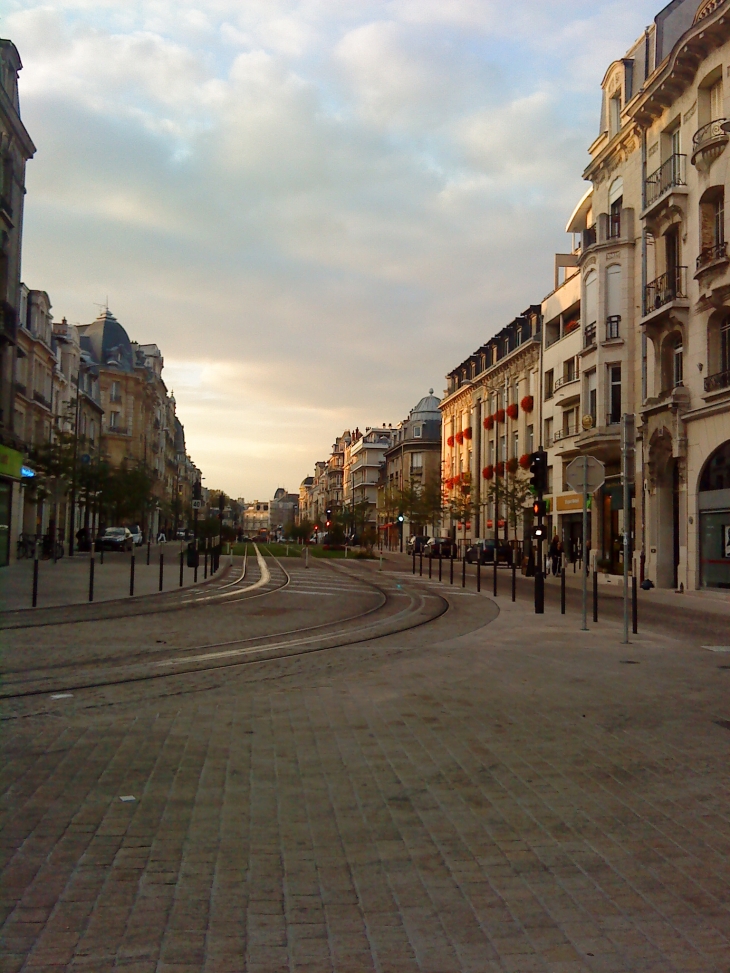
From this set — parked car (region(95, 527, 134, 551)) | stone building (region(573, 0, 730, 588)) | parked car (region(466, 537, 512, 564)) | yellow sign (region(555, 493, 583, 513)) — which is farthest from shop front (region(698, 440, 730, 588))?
parked car (region(95, 527, 134, 551))

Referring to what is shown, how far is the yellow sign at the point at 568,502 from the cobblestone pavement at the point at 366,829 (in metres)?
33.9

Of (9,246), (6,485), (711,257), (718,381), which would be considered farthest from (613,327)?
(6,485)

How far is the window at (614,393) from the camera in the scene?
34.8 meters

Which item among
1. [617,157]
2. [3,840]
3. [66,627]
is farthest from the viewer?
[617,157]

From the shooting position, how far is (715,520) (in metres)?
25.2

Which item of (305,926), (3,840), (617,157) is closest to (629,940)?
(305,926)

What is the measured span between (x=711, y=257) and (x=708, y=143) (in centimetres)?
314

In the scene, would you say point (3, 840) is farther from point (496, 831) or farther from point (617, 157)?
A: point (617, 157)

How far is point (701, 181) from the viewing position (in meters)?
26.1

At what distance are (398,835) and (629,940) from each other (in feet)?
4.55

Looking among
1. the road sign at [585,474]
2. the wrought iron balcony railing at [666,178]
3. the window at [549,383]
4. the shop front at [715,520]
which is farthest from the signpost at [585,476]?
the window at [549,383]

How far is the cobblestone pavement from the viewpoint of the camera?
327 centimetres

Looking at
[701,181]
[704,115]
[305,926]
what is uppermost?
[704,115]

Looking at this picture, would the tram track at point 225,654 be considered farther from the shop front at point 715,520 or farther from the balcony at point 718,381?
the balcony at point 718,381
